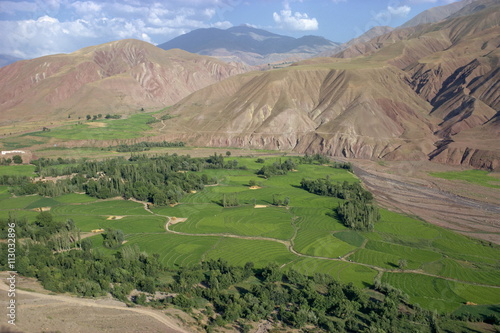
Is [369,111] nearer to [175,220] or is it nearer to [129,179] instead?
[129,179]

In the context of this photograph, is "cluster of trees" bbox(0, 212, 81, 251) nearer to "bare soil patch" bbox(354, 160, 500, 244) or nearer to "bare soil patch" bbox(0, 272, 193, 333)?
"bare soil patch" bbox(0, 272, 193, 333)

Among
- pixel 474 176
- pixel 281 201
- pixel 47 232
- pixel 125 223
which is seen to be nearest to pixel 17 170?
pixel 125 223

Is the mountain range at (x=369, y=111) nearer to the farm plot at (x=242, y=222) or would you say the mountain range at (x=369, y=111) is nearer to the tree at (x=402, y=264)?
the farm plot at (x=242, y=222)

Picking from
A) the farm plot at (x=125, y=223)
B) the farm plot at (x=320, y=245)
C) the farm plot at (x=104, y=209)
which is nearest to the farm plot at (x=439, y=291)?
the farm plot at (x=320, y=245)

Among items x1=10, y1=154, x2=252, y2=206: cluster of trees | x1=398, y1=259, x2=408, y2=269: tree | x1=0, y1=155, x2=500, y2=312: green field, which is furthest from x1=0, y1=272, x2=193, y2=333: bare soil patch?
x1=10, y1=154, x2=252, y2=206: cluster of trees

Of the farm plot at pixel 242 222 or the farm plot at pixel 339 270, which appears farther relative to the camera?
the farm plot at pixel 242 222

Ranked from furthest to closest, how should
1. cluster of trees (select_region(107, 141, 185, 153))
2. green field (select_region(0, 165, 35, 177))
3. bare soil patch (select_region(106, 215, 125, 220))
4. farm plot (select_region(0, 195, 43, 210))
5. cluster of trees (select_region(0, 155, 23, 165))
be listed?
cluster of trees (select_region(107, 141, 185, 153)), cluster of trees (select_region(0, 155, 23, 165)), green field (select_region(0, 165, 35, 177)), farm plot (select_region(0, 195, 43, 210)), bare soil patch (select_region(106, 215, 125, 220))
